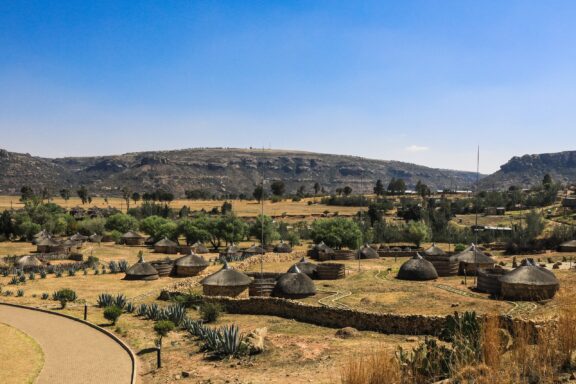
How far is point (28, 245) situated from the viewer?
59.1m

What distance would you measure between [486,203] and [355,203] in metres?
26.5

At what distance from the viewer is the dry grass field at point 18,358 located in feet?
46.9

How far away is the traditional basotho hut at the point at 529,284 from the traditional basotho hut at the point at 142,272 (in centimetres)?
2313

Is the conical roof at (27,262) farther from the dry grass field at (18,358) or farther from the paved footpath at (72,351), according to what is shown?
the dry grass field at (18,358)

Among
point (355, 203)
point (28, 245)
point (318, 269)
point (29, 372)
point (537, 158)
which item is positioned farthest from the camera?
point (537, 158)

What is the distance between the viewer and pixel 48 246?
52.0 meters

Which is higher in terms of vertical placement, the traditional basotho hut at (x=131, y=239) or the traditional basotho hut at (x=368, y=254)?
the traditional basotho hut at (x=368, y=254)

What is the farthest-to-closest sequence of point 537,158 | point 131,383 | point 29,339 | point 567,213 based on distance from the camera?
point 537,158 < point 567,213 < point 29,339 < point 131,383

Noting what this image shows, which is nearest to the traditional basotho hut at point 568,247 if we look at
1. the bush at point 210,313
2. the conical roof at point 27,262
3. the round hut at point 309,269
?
the round hut at point 309,269

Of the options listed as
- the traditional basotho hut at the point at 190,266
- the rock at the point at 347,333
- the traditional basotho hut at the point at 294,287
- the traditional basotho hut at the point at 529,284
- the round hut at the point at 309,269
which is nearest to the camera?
the rock at the point at 347,333

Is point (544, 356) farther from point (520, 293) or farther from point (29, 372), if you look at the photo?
point (520, 293)

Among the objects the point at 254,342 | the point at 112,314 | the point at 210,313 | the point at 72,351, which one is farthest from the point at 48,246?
the point at 254,342

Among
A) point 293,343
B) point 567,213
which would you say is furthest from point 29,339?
point 567,213

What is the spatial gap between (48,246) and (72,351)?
39.2 meters
